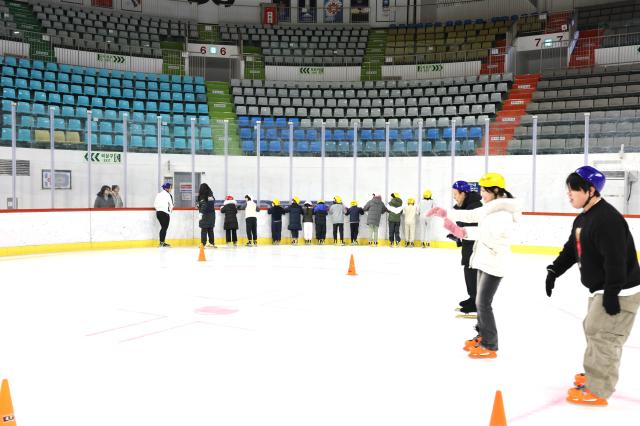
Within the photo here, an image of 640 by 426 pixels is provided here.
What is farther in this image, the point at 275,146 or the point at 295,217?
the point at 275,146

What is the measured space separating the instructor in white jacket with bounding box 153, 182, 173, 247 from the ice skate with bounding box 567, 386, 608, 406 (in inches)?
489

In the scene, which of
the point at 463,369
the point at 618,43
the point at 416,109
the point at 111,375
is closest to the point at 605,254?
the point at 463,369

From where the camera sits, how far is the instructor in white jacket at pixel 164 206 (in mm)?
14859

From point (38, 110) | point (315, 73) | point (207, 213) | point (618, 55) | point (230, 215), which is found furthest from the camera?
point (315, 73)

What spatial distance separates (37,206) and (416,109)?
14.0m

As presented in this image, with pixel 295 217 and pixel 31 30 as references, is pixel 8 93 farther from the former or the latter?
pixel 295 217

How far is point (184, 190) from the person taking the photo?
632 inches

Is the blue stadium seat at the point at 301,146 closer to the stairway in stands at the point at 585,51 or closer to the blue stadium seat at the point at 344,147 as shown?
the blue stadium seat at the point at 344,147

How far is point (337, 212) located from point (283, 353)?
11950 millimetres

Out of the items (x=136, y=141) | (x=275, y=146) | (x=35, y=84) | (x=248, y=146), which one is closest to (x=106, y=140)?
(x=136, y=141)

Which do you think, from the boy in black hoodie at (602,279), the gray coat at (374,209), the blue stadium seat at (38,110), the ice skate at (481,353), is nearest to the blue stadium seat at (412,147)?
the gray coat at (374,209)

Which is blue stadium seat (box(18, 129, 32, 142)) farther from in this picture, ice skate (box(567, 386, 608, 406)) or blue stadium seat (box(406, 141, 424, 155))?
ice skate (box(567, 386, 608, 406))

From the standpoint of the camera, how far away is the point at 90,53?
24453mm

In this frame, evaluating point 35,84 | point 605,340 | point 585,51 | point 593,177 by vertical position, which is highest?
point 585,51
